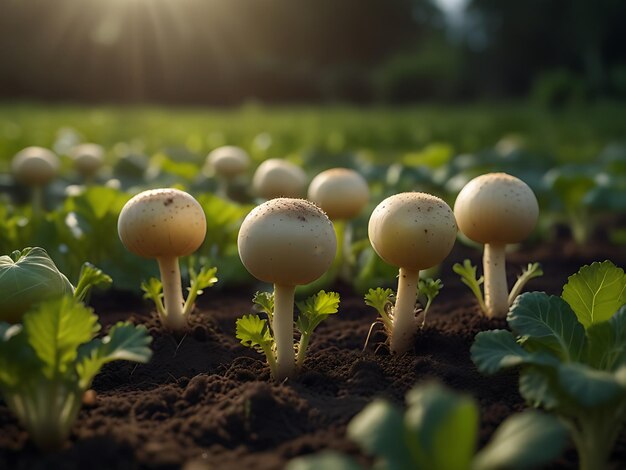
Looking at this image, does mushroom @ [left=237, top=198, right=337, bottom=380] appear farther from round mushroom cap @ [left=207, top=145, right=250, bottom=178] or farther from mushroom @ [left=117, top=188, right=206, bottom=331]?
round mushroom cap @ [left=207, top=145, right=250, bottom=178]

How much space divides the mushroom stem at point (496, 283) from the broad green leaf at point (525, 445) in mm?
1184

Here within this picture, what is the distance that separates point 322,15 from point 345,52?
2813mm

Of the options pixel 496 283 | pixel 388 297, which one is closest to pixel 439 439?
pixel 388 297

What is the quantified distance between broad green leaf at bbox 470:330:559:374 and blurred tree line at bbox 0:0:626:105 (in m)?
19.9

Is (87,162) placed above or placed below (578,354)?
above

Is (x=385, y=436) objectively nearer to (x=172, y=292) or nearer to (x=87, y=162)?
(x=172, y=292)

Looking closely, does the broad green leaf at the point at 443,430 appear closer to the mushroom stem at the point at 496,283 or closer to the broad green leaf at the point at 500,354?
the broad green leaf at the point at 500,354

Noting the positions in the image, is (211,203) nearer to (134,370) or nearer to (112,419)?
(134,370)

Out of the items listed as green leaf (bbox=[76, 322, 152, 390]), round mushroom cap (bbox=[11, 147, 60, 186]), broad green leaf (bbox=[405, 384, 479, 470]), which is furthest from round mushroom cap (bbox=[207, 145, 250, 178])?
broad green leaf (bbox=[405, 384, 479, 470])

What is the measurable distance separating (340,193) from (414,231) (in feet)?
3.81

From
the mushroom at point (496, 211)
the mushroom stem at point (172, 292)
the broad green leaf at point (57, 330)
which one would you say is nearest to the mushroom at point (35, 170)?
the mushroom stem at point (172, 292)

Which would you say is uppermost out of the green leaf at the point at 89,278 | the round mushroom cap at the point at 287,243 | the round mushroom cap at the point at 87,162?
the round mushroom cap at the point at 87,162

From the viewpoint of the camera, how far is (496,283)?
8.30 feet

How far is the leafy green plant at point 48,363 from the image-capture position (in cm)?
166
